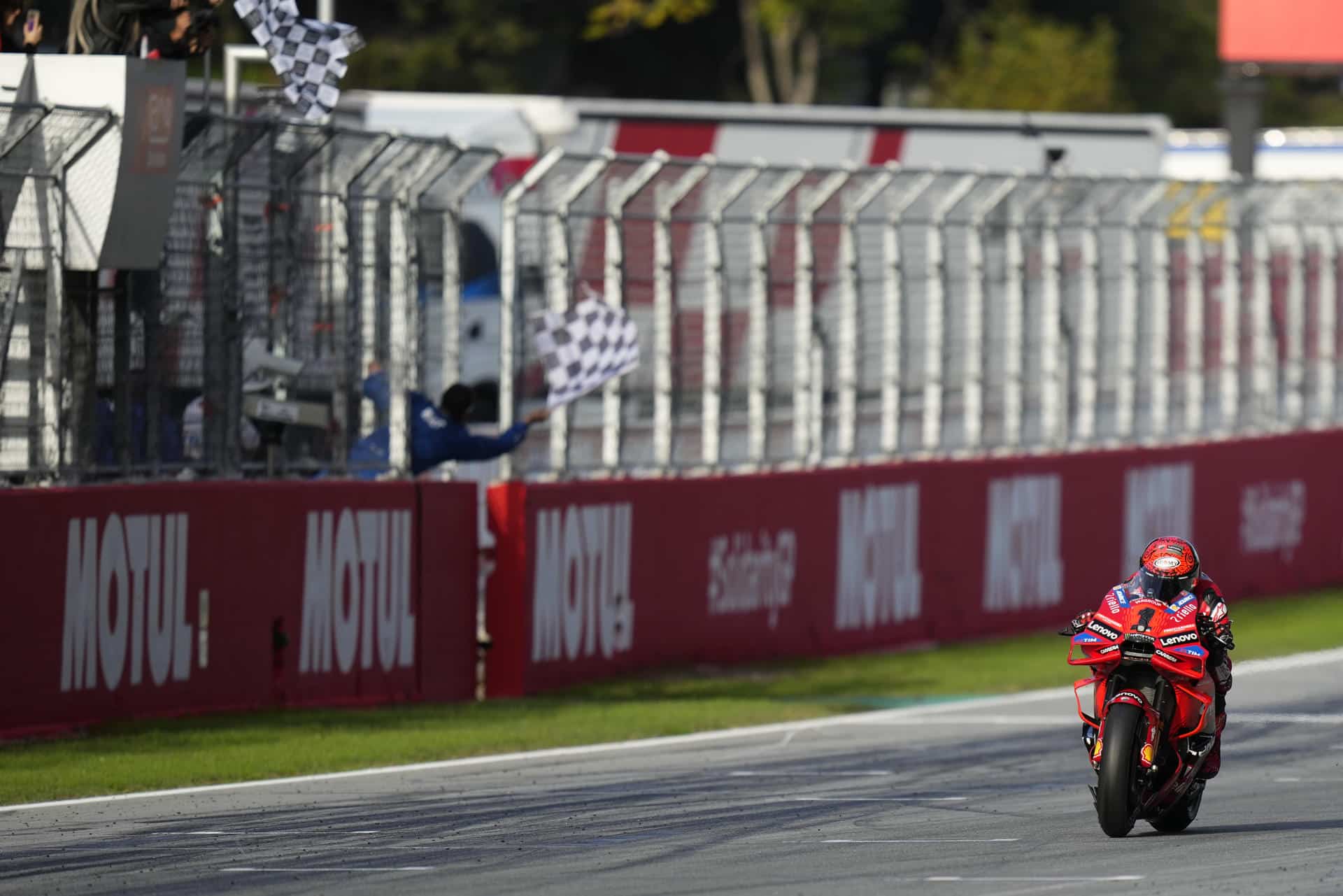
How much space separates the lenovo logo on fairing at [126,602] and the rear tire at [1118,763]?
19.4 ft

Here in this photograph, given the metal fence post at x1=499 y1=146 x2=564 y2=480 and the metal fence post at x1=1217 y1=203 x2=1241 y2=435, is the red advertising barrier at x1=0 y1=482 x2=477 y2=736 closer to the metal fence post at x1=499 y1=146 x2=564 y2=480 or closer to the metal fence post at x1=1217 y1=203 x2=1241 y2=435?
the metal fence post at x1=499 y1=146 x2=564 y2=480

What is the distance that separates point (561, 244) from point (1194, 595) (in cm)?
752

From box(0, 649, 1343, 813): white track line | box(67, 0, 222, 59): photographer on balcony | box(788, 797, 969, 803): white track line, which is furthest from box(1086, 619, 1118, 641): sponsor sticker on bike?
box(67, 0, 222, 59): photographer on balcony

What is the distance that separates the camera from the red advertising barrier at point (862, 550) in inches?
664

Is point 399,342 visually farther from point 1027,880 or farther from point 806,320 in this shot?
point 1027,880

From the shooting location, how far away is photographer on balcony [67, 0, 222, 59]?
47.3ft

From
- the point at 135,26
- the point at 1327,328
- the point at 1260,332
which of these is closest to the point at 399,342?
the point at 135,26

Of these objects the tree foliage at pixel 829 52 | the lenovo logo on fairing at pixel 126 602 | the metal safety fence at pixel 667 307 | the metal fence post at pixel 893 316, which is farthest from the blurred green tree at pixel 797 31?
the lenovo logo on fairing at pixel 126 602

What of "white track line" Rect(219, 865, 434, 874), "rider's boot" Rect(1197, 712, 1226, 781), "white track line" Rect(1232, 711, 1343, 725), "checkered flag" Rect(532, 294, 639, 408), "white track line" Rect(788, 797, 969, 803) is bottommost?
"white track line" Rect(1232, 711, 1343, 725)

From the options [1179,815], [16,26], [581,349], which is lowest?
[1179,815]

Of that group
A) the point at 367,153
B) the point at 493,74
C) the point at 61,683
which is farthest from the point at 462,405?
the point at 493,74

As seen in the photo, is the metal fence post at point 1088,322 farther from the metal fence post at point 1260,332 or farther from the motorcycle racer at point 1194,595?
the motorcycle racer at point 1194,595

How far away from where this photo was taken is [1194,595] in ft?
34.9

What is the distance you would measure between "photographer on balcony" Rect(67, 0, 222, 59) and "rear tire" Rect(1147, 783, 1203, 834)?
22.9ft
